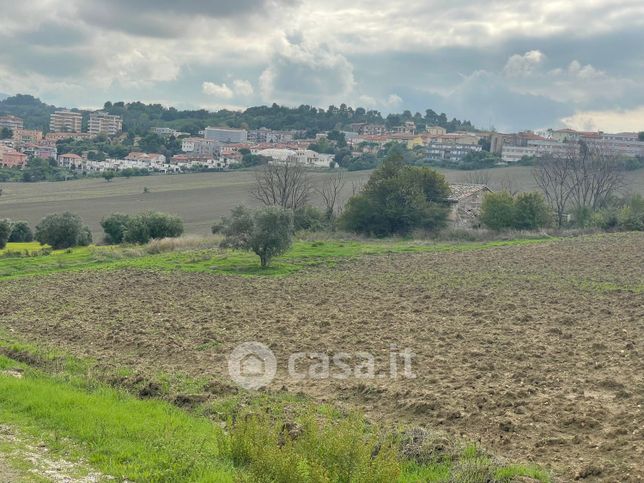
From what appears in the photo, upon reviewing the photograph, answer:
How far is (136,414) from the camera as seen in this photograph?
1210cm

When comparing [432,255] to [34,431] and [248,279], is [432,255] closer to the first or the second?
[248,279]

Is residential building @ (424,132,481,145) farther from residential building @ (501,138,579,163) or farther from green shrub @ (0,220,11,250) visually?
green shrub @ (0,220,11,250)

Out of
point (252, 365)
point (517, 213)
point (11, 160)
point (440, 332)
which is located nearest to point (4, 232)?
point (517, 213)

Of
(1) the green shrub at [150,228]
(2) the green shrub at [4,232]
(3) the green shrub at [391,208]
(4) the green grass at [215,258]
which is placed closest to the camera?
(4) the green grass at [215,258]

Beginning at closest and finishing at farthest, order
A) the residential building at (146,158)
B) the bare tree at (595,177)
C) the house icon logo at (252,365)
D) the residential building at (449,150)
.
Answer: the house icon logo at (252,365)
the bare tree at (595,177)
the residential building at (146,158)
the residential building at (449,150)

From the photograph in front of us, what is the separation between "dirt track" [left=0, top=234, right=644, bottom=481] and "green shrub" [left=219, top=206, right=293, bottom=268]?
282cm

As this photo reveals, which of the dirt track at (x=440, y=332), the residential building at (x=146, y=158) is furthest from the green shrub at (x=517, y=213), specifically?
the residential building at (x=146, y=158)

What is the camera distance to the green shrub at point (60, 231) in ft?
165

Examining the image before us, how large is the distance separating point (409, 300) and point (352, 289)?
358cm

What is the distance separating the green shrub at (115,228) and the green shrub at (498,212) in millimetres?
27540

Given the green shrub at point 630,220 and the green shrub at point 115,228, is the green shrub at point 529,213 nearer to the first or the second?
the green shrub at point 630,220

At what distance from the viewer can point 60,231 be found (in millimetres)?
50406

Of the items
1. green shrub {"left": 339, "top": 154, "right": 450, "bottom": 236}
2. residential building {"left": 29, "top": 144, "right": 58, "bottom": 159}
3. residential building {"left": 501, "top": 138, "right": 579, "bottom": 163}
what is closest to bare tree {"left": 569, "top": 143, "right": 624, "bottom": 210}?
green shrub {"left": 339, "top": 154, "right": 450, "bottom": 236}

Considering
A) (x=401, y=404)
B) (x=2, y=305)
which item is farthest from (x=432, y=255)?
(x=401, y=404)
